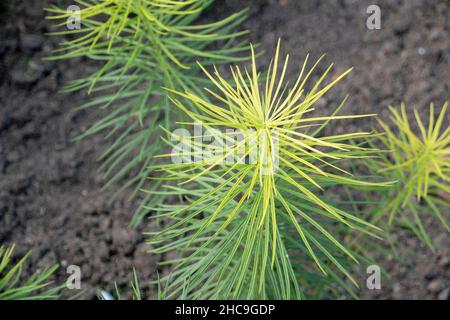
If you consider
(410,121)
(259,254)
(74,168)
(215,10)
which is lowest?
(259,254)

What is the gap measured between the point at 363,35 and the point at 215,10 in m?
0.58

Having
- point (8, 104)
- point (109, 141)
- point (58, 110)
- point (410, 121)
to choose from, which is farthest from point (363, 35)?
point (8, 104)

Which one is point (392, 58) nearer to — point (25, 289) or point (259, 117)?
point (259, 117)

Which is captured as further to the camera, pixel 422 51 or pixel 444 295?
pixel 422 51

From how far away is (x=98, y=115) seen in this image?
1.95 metres

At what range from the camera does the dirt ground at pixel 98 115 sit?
1.77m

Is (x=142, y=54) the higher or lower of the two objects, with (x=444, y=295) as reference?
higher
